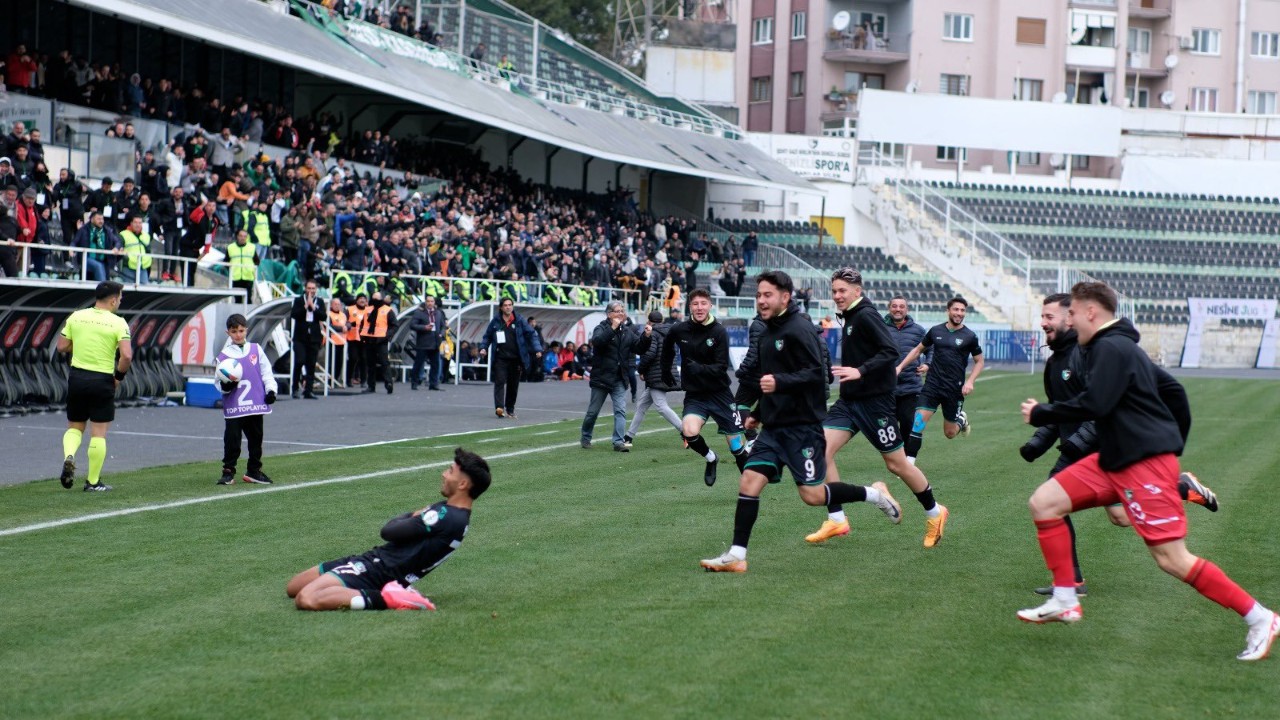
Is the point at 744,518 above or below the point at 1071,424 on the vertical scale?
below

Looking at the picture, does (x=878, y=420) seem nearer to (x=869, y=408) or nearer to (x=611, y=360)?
(x=869, y=408)

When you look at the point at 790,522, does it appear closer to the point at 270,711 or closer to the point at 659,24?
the point at 270,711

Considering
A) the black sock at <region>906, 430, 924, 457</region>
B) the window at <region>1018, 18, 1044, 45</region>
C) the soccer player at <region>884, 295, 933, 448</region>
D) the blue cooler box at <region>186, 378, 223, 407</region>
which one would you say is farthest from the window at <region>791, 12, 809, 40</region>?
the black sock at <region>906, 430, 924, 457</region>

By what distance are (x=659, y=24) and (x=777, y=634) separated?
232ft

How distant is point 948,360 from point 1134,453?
9.20 m

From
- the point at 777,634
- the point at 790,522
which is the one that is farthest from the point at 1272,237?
the point at 777,634

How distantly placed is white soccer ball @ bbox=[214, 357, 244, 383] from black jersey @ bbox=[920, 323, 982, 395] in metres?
7.39

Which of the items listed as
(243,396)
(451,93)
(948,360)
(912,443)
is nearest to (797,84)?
(451,93)

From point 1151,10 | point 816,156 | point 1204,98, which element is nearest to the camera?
point 816,156

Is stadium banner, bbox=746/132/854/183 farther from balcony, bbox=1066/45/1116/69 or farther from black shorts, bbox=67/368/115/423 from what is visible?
black shorts, bbox=67/368/115/423

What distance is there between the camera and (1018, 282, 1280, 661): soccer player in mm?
7551

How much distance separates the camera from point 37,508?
40.1ft

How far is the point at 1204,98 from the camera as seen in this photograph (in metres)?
80.0

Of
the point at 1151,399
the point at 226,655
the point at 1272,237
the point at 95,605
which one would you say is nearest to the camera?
the point at 226,655
